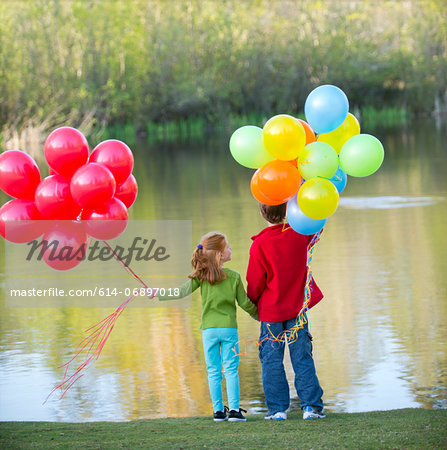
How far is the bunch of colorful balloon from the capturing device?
5094 millimetres

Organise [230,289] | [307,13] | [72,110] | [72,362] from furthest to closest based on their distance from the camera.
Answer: [307,13]
[72,110]
[72,362]
[230,289]

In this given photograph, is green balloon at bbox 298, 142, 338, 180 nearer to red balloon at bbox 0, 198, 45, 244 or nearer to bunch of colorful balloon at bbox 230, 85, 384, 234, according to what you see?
bunch of colorful balloon at bbox 230, 85, 384, 234

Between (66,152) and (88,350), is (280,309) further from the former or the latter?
(88,350)

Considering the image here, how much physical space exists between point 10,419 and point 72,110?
118ft

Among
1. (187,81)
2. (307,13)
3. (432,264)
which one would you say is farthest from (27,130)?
(432,264)

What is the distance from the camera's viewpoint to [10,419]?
566 centimetres

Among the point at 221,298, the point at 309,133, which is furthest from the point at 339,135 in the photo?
the point at 221,298

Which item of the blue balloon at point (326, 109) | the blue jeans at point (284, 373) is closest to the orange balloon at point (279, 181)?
the blue balloon at point (326, 109)

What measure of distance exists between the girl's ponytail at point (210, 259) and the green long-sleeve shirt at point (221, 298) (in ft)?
0.17

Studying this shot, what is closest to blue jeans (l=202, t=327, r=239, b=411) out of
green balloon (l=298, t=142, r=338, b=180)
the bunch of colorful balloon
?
the bunch of colorful balloon

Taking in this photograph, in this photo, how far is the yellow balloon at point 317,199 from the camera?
5027mm

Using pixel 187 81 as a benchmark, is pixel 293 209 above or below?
below

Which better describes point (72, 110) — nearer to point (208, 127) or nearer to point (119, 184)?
point (208, 127)

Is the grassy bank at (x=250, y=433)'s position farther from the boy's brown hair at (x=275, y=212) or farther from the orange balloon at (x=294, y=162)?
the orange balloon at (x=294, y=162)
